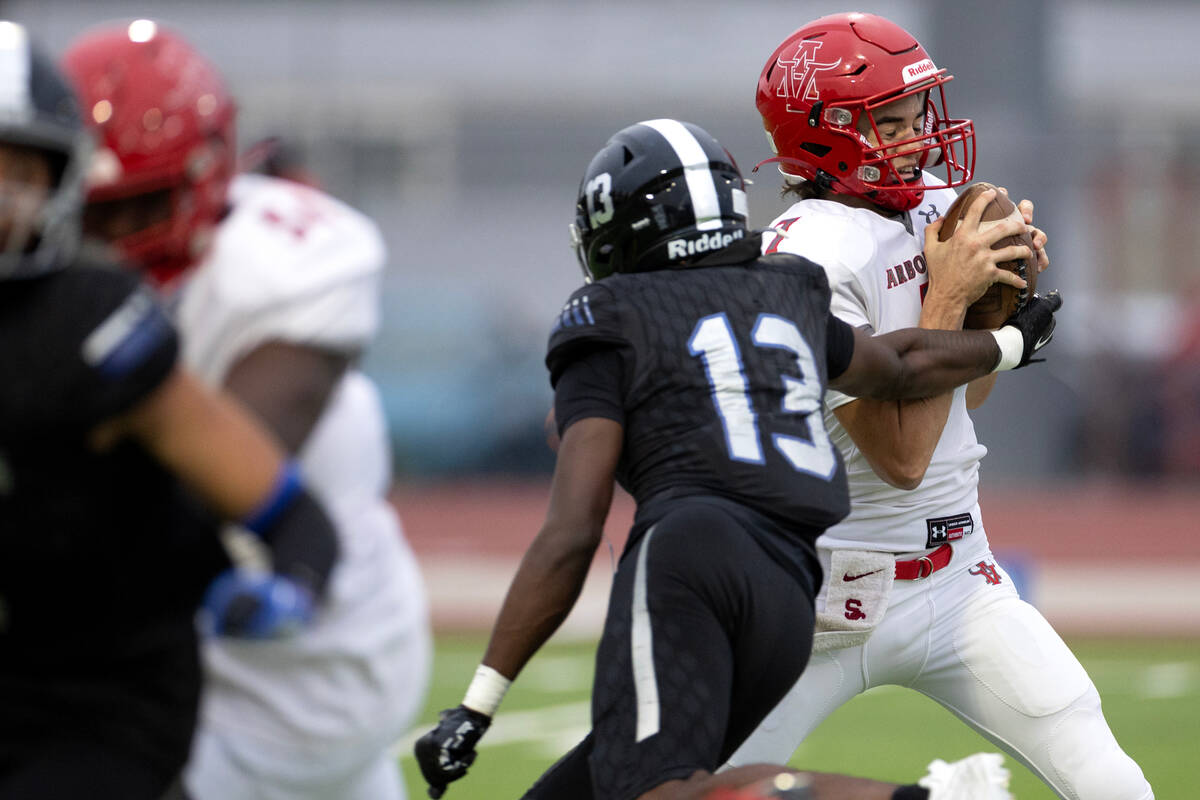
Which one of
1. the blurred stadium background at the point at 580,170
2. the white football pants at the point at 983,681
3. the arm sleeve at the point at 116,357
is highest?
the arm sleeve at the point at 116,357

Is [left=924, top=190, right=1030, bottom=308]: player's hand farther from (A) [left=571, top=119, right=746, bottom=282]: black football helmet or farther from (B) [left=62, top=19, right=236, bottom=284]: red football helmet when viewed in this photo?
(B) [left=62, top=19, right=236, bottom=284]: red football helmet

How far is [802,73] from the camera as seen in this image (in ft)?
12.7

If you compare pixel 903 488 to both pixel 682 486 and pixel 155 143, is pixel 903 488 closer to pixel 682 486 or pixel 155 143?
pixel 682 486

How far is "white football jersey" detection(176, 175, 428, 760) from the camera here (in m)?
2.59

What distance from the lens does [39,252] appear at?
84.9 inches

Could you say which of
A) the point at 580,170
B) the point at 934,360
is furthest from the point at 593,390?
the point at 580,170

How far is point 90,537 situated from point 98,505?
43mm

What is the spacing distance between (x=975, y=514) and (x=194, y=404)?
2.14 m

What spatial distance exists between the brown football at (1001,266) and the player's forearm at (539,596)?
3.83 ft

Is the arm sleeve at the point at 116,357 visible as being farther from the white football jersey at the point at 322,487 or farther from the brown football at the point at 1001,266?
the brown football at the point at 1001,266

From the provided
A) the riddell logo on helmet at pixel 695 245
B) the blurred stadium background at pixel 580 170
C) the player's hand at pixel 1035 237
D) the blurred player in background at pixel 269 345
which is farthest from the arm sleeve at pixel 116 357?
the blurred stadium background at pixel 580 170

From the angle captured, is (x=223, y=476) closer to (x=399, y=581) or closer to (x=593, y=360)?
(x=399, y=581)

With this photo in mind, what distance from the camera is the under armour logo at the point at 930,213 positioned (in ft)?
12.9

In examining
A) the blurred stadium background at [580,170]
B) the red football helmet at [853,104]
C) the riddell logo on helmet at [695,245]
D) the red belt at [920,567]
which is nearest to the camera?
the riddell logo on helmet at [695,245]
